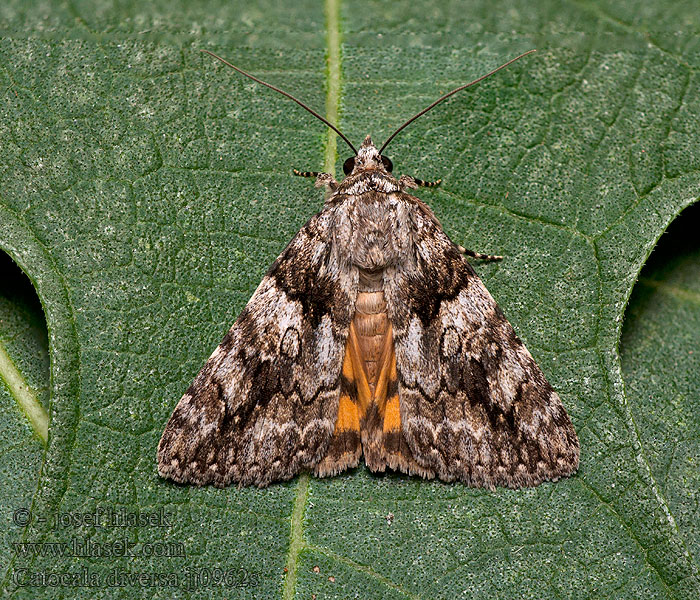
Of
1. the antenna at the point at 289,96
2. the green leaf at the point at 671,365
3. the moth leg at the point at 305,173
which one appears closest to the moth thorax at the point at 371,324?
the moth leg at the point at 305,173

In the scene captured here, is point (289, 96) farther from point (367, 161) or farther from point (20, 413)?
point (20, 413)

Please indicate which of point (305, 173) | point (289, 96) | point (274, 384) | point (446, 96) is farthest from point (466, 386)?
point (289, 96)

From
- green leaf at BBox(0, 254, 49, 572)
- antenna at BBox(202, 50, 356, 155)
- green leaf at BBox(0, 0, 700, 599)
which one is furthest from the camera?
antenna at BBox(202, 50, 356, 155)

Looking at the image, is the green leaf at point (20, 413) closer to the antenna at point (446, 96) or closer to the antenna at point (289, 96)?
the antenna at point (289, 96)

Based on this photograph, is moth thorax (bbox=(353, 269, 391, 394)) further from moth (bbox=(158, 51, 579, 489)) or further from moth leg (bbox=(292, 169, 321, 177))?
moth leg (bbox=(292, 169, 321, 177))

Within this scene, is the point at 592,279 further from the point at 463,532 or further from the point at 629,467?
the point at 463,532

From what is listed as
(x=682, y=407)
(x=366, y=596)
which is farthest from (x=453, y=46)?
(x=366, y=596)

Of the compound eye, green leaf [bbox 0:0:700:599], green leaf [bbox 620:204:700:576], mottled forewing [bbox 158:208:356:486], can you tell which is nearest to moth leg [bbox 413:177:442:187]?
green leaf [bbox 0:0:700:599]
